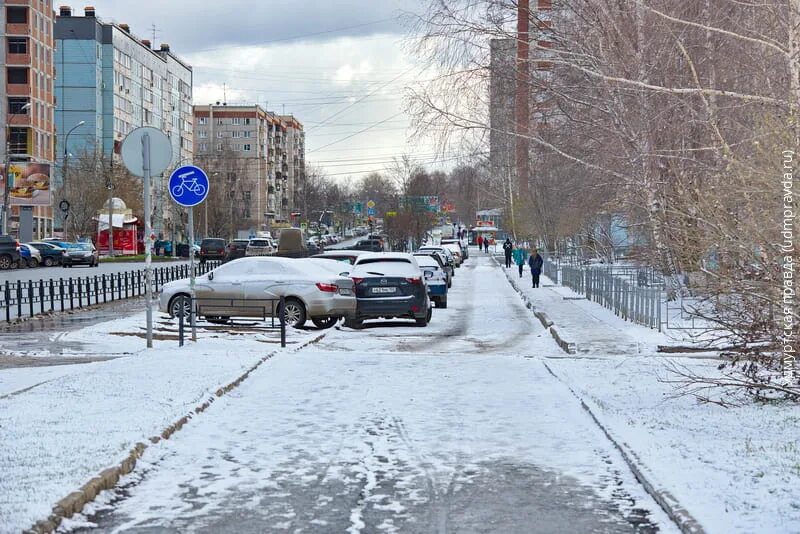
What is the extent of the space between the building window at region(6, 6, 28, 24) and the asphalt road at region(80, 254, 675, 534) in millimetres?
85302

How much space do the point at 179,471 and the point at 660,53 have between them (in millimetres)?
20349

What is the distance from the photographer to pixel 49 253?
230ft

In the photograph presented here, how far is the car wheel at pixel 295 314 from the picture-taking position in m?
24.6

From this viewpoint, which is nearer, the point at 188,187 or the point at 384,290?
the point at 188,187

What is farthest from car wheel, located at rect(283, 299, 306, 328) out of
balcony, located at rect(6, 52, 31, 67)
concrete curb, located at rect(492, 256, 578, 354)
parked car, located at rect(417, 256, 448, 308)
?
balcony, located at rect(6, 52, 31, 67)

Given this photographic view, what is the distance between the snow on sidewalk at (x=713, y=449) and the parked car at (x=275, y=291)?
37.3 ft

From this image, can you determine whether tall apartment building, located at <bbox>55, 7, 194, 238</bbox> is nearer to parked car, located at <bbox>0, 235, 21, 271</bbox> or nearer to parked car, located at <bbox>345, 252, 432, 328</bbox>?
parked car, located at <bbox>0, 235, 21, 271</bbox>

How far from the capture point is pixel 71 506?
6.89 metres

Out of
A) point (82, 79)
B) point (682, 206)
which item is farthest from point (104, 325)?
point (82, 79)

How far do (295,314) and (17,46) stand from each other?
76890 mm

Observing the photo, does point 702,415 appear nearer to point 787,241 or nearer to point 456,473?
point 787,241

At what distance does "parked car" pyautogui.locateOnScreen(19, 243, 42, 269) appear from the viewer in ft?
220

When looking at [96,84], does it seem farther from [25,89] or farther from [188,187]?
[188,187]

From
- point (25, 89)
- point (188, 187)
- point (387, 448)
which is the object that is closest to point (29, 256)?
point (25, 89)
